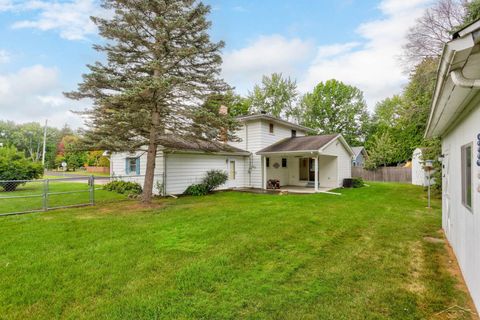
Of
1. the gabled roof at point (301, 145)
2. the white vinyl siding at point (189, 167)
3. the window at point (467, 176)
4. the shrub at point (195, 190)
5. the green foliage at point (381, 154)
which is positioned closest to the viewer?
the window at point (467, 176)

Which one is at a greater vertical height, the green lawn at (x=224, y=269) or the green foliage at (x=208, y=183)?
the green foliage at (x=208, y=183)

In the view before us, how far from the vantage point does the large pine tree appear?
899 cm

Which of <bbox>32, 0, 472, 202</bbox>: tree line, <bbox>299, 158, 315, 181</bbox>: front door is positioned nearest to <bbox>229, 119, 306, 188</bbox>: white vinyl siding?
<bbox>299, 158, 315, 181</bbox>: front door

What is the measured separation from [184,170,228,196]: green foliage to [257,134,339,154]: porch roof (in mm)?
2840

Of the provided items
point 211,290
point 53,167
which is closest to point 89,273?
point 211,290

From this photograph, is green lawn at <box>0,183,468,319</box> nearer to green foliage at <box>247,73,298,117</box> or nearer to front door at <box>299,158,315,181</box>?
front door at <box>299,158,315,181</box>

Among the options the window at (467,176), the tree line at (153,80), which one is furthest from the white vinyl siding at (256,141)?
the window at (467,176)

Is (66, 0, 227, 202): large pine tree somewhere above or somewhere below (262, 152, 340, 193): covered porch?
above

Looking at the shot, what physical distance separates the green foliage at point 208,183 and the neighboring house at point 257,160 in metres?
0.32

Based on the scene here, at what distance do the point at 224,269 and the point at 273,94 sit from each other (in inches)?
1389

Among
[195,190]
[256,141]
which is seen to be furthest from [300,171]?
[195,190]

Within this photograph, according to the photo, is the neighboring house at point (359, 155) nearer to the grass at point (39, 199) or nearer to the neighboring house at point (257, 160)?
the neighboring house at point (257, 160)

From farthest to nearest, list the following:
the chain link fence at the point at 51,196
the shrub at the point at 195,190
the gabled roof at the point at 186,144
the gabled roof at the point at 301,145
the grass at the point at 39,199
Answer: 1. the gabled roof at the point at 301,145
2. the shrub at the point at 195,190
3. the gabled roof at the point at 186,144
4. the grass at the point at 39,199
5. the chain link fence at the point at 51,196

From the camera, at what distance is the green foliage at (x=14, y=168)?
1487 cm
